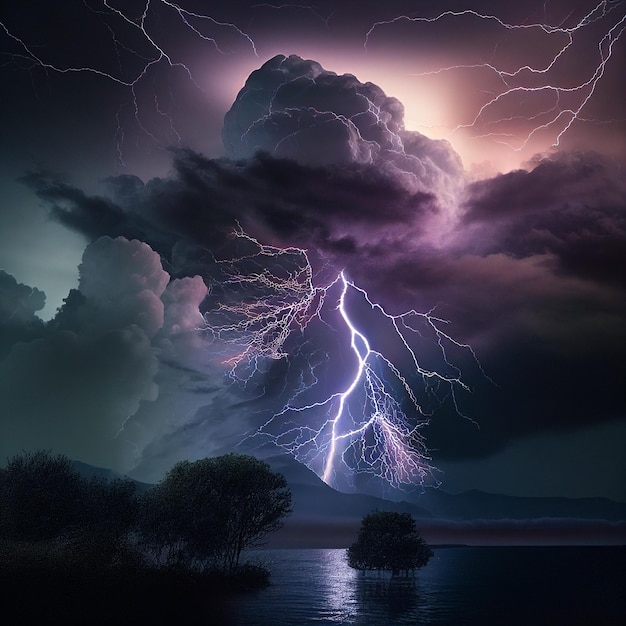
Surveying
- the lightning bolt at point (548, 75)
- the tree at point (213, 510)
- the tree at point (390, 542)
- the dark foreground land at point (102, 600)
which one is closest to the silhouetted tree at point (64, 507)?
the dark foreground land at point (102, 600)

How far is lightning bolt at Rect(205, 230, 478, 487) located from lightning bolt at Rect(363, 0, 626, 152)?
25.1 ft

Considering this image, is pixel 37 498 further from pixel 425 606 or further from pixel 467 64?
pixel 467 64

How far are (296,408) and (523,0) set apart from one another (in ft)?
55.9

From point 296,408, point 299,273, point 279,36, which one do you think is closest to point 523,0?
point 279,36

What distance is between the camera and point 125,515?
1878 centimetres

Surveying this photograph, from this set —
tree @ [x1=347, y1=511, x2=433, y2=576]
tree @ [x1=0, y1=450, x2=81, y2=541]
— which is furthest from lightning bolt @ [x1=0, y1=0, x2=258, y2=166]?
tree @ [x1=347, y1=511, x2=433, y2=576]

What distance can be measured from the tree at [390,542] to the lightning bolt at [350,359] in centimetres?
800

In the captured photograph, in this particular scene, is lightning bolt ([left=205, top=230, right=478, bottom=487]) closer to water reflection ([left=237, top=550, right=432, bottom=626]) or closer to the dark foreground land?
water reflection ([left=237, top=550, right=432, bottom=626])

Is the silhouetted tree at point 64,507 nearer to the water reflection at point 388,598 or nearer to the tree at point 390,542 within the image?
the water reflection at point 388,598

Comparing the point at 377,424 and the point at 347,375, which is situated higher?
the point at 347,375

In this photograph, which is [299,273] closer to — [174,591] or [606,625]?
[174,591]

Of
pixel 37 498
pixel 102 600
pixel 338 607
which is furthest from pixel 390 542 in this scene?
pixel 102 600

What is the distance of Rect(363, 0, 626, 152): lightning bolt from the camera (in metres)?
20.7

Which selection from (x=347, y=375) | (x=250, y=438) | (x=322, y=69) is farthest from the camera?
(x=250, y=438)
